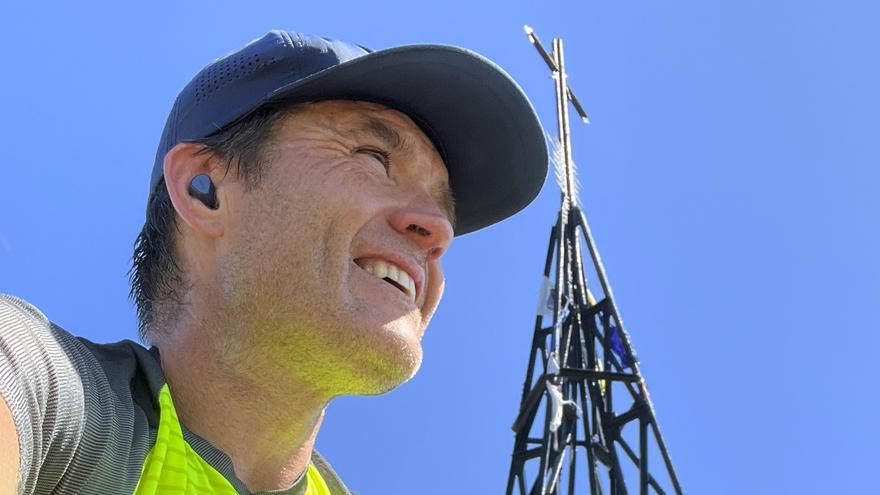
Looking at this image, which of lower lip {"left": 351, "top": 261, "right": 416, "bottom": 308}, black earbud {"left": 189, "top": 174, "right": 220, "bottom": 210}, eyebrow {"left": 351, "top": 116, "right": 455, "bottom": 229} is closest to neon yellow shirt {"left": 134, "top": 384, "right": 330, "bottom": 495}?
→ lower lip {"left": 351, "top": 261, "right": 416, "bottom": 308}

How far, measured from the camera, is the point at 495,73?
2305mm

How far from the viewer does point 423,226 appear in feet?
6.91

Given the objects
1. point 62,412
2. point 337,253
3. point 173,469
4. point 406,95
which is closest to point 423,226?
point 337,253

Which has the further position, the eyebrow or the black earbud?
the eyebrow

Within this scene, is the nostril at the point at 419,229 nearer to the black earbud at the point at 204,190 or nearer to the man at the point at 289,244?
the man at the point at 289,244

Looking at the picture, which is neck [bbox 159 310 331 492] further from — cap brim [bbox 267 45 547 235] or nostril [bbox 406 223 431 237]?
cap brim [bbox 267 45 547 235]

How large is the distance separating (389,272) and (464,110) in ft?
1.88

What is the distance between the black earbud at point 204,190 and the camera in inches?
83.0

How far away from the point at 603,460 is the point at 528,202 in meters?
4.00

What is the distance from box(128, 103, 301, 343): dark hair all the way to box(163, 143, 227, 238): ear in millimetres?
24

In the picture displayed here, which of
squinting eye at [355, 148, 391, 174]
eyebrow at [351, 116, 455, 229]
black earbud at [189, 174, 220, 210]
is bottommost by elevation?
black earbud at [189, 174, 220, 210]

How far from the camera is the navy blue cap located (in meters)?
→ 2.10

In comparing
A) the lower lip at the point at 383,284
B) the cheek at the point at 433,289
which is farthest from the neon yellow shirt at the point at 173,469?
the cheek at the point at 433,289

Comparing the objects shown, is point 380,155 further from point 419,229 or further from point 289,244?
point 289,244
